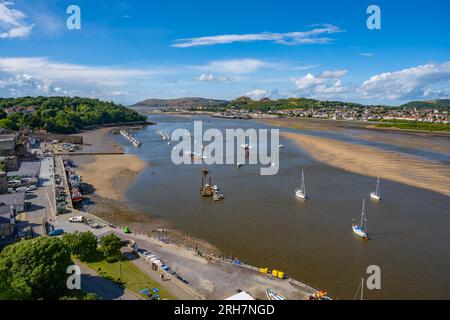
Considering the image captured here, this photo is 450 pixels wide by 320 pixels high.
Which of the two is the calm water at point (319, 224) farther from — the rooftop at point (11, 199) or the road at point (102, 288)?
the rooftop at point (11, 199)

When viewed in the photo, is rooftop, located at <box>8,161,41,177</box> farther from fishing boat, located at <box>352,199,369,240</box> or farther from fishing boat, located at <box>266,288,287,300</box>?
fishing boat, located at <box>352,199,369,240</box>

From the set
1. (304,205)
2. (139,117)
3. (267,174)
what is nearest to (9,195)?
(304,205)

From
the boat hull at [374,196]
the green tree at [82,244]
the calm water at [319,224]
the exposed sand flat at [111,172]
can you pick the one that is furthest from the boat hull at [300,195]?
the green tree at [82,244]

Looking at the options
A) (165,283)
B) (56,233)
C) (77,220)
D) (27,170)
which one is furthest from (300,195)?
(27,170)

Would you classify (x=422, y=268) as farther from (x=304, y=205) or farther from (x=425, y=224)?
(x=304, y=205)

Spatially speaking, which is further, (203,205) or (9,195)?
(203,205)

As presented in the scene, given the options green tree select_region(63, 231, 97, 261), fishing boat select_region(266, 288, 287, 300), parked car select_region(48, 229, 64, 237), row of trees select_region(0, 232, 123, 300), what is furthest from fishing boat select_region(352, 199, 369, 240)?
parked car select_region(48, 229, 64, 237)
